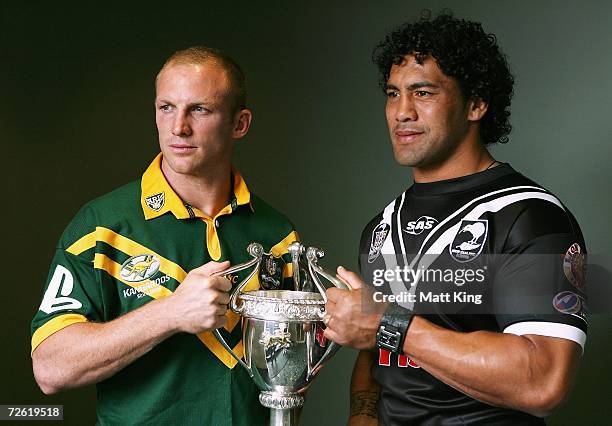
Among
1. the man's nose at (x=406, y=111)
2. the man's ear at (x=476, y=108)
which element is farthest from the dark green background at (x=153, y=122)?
the man's nose at (x=406, y=111)

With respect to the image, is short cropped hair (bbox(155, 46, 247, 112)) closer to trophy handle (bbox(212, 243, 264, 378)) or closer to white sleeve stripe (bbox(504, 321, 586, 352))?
trophy handle (bbox(212, 243, 264, 378))

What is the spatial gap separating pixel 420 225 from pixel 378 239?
141 mm

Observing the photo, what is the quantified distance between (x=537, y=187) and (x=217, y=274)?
0.75 metres

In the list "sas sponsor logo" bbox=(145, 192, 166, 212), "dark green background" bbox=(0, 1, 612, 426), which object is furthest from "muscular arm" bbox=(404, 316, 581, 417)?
"dark green background" bbox=(0, 1, 612, 426)

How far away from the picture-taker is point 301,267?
6.83 feet

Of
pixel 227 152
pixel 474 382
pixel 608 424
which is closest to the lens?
pixel 474 382

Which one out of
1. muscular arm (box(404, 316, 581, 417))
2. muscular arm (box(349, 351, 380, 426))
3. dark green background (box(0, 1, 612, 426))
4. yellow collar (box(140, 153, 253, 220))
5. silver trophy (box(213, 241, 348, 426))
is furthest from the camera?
dark green background (box(0, 1, 612, 426))

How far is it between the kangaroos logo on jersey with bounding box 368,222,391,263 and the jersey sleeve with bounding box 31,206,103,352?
67cm

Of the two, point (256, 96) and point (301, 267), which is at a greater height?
point (256, 96)

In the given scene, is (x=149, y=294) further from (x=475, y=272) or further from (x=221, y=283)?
(x=475, y=272)

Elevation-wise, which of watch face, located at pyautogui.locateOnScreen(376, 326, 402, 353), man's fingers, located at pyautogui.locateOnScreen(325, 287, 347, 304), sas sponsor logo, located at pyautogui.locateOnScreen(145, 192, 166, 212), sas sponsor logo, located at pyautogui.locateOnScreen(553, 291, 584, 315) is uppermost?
sas sponsor logo, located at pyautogui.locateOnScreen(145, 192, 166, 212)

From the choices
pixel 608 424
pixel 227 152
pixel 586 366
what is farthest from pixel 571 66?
pixel 227 152

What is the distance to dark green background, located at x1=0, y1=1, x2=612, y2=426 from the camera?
3.70 m

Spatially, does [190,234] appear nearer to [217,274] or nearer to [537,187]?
[217,274]
